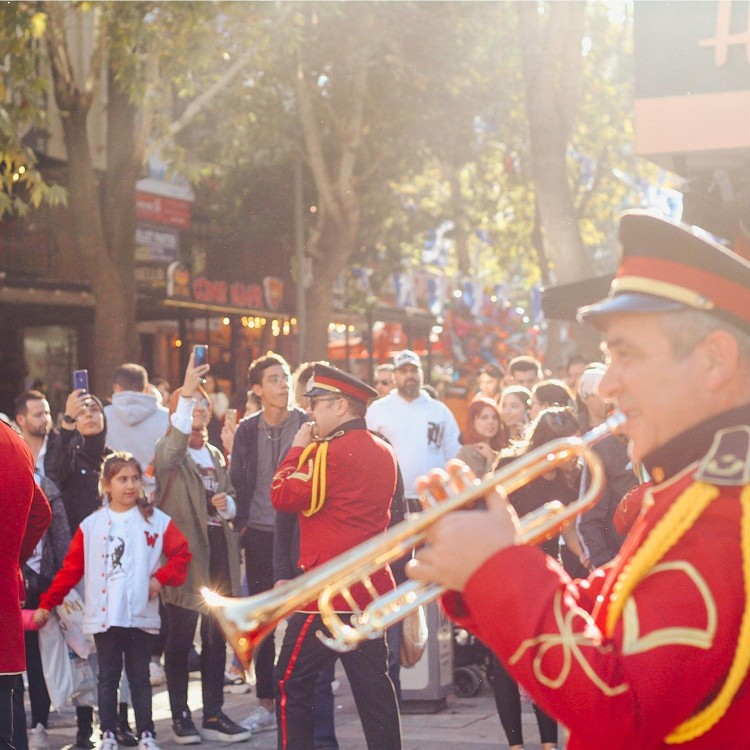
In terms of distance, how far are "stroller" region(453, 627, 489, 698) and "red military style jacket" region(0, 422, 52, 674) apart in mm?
4274

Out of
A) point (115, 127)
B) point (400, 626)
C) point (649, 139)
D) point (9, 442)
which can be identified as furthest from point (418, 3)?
point (9, 442)

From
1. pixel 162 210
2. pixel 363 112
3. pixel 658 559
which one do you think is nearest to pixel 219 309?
pixel 162 210

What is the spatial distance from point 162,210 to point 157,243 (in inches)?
26.7

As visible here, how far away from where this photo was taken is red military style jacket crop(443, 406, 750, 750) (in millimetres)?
2131

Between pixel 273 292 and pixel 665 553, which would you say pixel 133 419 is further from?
pixel 273 292

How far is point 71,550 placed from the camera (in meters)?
7.58

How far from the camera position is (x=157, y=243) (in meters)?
24.0

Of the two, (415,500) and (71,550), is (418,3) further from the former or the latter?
(71,550)

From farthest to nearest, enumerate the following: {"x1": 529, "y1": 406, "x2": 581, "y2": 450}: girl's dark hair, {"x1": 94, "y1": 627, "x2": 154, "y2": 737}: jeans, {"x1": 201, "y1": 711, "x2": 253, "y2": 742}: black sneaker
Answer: {"x1": 201, "y1": 711, "x2": 253, "y2": 742}: black sneaker
{"x1": 94, "y1": 627, "x2": 154, "y2": 737}: jeans
{"x1": 529, "y1": 406, "x2": 581, "y2": 450}: girl's dark hair

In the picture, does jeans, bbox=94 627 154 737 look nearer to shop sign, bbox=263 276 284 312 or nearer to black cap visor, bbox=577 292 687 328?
black cap visor, bbox=577 292 687 328

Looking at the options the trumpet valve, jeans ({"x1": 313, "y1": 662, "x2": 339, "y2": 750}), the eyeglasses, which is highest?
the eyeglasses

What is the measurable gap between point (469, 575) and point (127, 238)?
14431mm

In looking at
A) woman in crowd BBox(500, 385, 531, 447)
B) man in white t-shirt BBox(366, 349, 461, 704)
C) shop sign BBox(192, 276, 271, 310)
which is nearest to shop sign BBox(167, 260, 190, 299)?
shop sign BBox(192, 276, 271, 310)

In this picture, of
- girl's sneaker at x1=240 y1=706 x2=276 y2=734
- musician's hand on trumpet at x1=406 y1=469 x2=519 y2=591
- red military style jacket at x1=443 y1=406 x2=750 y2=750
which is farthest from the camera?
girl's sneaker at x1=240 y1=706 x2=276 y2=734
